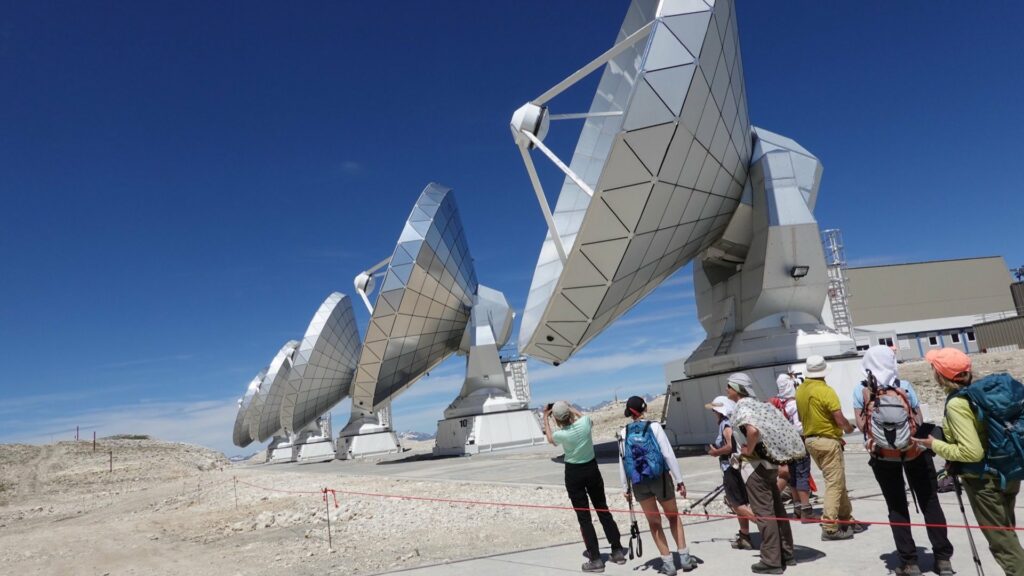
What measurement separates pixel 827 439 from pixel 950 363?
7.93ft

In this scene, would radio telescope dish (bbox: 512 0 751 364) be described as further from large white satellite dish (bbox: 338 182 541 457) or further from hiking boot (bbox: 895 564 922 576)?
large white satellite dish (bbox: 338 182 541 457)

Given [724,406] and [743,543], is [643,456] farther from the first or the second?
[743,543]

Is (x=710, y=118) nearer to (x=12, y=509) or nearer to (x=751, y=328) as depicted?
(x=751, y=328)

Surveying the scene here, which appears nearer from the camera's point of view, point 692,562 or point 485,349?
point 692,562

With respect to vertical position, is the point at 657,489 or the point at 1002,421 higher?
the point at 1002,421

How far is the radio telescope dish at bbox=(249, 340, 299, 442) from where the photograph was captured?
173 feet

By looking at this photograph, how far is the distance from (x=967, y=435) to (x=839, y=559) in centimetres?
210

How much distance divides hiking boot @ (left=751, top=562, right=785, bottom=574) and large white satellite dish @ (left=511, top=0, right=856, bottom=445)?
24.1ft

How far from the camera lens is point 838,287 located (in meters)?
45.0

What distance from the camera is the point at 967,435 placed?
441 centimetres

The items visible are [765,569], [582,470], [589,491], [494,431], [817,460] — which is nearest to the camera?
[765,569]

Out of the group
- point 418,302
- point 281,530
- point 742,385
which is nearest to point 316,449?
point 418,302

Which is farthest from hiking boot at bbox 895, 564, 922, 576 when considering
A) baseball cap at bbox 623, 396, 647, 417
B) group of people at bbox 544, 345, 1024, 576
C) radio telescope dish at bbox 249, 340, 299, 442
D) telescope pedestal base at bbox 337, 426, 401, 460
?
radio telescope dish at bbox 249, 340, 299, 442

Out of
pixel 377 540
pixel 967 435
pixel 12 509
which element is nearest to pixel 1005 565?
pixel 967 435
